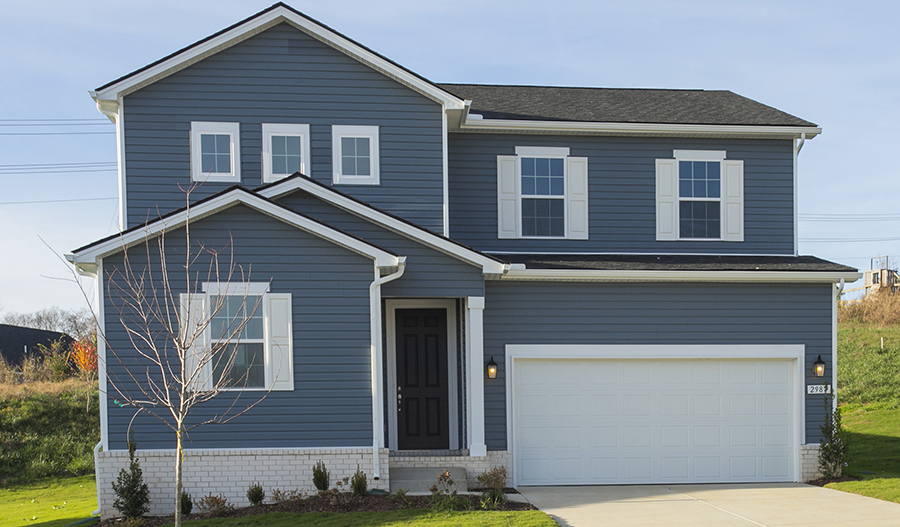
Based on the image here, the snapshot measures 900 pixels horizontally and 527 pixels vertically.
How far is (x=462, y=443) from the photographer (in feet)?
37.9

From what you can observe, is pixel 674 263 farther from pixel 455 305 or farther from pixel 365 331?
pixel 365 331

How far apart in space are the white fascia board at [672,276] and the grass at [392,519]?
3801mm

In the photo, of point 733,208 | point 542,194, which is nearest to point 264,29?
point 542,194

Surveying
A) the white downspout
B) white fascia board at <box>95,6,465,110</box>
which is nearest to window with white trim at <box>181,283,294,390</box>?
the white downspout

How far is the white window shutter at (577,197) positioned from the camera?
41.8ft

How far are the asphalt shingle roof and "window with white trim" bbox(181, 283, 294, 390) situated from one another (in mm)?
5173

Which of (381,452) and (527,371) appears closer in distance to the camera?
(381,452)

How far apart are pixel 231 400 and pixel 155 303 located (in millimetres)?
1621

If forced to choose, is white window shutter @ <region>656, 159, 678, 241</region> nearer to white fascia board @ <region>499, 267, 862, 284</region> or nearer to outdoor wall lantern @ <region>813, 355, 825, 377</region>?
white fascia board @ <region>499, 267, 862, 284</region>

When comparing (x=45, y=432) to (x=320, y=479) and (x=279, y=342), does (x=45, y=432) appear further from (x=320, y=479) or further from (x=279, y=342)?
(x=320, y=479)

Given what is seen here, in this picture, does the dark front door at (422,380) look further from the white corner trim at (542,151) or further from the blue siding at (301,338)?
the white corner trim at (542,151)

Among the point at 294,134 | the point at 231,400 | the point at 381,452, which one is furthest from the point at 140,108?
the point at 381,452

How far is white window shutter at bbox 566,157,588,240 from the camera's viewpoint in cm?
→ 1273

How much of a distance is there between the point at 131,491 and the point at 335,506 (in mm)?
2588
